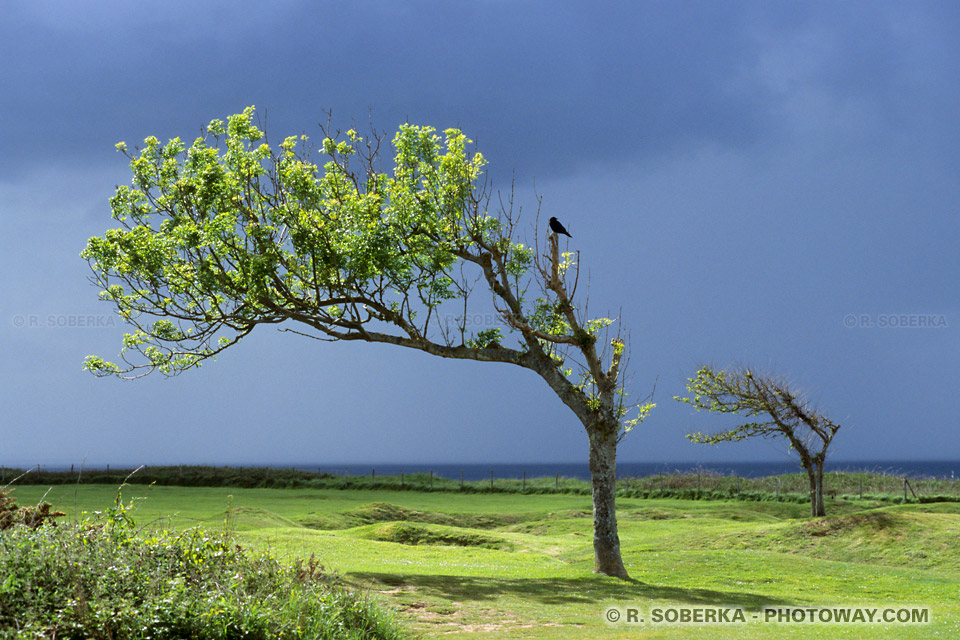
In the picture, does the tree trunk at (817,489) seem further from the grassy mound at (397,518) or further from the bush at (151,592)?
the bush at (151,592)

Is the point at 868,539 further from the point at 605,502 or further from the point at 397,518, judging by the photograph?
the point at 397,518

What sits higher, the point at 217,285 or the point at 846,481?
the point at 217,285

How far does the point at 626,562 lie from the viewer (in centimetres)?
2480

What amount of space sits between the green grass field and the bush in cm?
70

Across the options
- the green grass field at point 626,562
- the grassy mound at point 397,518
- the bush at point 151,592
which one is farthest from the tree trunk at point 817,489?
the bush at point 151,592

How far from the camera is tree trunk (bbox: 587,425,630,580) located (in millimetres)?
20062

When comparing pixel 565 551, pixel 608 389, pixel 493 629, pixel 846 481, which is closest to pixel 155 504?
pixel 565 551

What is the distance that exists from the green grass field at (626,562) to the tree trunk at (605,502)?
2.08 feet

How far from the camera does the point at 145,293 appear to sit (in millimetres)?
19906

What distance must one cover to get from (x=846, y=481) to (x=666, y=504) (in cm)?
1924

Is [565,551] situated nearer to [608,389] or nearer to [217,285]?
[608,389]

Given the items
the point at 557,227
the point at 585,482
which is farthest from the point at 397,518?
the point at 585,482

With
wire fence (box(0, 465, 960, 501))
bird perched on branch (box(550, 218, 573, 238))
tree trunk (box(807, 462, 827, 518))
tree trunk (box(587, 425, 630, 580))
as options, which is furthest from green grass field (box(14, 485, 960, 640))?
bird perched on branch (box(550, 218, 573, 238))

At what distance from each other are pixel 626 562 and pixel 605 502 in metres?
5.87
